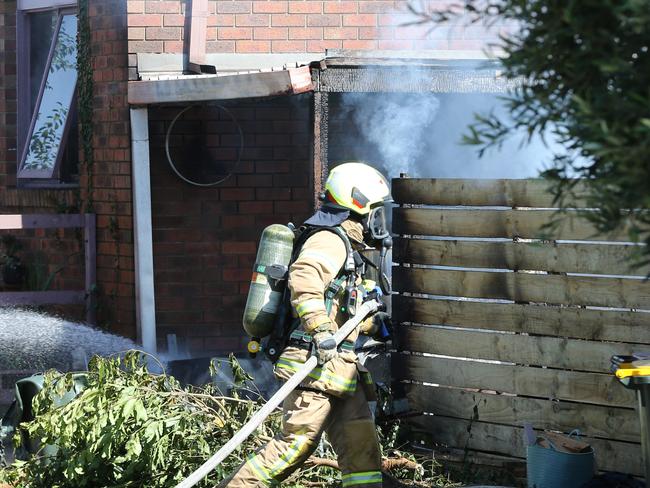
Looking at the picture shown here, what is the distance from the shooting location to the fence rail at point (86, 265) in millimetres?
8539

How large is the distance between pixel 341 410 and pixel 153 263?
3.63m

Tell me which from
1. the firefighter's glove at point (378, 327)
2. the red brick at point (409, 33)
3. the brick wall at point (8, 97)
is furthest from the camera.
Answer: the brick wall at point (8, 97)

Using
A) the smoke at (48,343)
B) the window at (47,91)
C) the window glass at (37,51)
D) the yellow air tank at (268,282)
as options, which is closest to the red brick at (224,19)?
the window at (47,91)

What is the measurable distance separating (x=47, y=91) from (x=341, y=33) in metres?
3.18

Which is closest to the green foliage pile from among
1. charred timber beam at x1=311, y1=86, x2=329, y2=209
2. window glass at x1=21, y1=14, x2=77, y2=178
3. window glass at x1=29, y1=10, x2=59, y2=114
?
charred timber beam at x1=311, y1=86, x2=329, y2=209

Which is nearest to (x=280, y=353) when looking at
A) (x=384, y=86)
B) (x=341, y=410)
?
(x=341, y=410)

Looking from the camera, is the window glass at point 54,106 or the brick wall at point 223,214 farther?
the window glass at point 54,106

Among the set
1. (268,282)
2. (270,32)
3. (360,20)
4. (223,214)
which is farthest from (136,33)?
(268,282)

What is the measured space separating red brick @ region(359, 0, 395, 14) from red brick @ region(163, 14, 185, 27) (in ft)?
4.66

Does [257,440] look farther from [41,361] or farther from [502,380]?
[41,361]

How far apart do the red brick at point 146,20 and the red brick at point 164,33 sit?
4cm

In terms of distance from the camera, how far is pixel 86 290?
28.5 feet

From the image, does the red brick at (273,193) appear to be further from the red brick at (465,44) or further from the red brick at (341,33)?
the red brick at (465,44)

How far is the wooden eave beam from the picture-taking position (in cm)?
681
